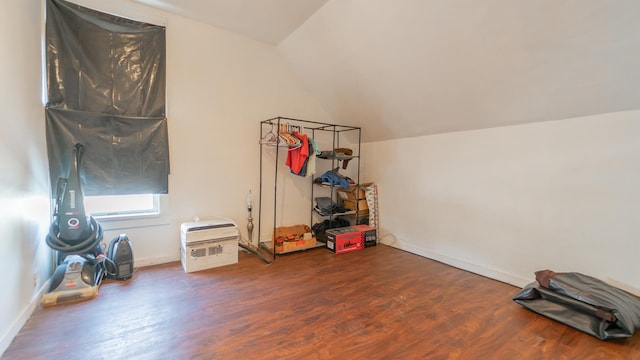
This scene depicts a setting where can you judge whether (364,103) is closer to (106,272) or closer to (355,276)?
(355,276)

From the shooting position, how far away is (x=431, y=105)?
10.8 ft

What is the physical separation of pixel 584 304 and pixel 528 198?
42.1 inches

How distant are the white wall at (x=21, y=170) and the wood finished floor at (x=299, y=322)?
1.04ft

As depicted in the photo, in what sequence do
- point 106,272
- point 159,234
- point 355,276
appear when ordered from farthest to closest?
point 159,234
point 355,276
point 106,272

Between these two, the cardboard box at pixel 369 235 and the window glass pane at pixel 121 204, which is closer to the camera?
the window glass pane at pixel 121 204

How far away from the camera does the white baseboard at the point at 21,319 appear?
66.2 inches

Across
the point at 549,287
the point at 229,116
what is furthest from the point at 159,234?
the point at 549,287

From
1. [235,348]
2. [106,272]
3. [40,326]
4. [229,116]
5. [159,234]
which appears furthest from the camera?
[229,116]

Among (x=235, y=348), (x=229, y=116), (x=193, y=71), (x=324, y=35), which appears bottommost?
(x=235, y=348)

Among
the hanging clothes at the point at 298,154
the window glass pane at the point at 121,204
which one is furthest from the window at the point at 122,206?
the hanging clothes at the point at 298,154

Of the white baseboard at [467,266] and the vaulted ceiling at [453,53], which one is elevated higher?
the vaulted ceiling at [453,53]

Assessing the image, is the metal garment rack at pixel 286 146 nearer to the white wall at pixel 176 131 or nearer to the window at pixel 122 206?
the white wall at pixel 176 131

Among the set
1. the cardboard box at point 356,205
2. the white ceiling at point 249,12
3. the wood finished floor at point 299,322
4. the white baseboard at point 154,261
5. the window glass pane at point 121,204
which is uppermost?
the white ceiling at point 249,12

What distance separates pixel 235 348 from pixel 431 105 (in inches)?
126
